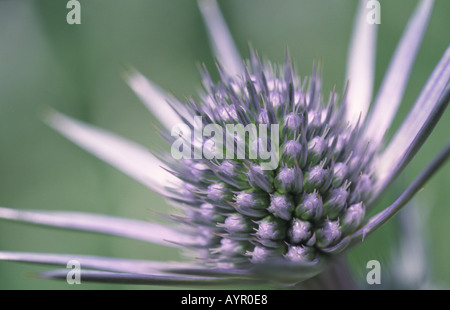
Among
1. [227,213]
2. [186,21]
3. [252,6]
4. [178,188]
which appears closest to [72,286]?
[178,188]

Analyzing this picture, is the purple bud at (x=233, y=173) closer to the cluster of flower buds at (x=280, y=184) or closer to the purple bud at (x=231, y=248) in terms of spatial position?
the cluster of flower buds at (x=280, y=184)

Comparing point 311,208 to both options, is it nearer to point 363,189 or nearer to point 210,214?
point 363,189

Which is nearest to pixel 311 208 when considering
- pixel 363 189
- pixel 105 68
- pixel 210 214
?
pixel 363 189

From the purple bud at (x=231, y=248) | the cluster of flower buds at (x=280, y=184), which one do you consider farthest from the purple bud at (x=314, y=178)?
the purple bud at (x=231, y=248)

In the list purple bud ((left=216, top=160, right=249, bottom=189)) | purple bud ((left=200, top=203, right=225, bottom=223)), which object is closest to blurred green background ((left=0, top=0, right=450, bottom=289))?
purple bud ((left=200, top=203, right=225, bottom=223))

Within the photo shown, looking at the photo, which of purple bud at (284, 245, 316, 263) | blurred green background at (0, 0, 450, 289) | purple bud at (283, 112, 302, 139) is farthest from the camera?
blurred green background at (0, 0, 450, 289)

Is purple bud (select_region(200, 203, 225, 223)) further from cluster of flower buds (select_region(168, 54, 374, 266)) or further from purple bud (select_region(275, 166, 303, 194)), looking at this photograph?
purple bud (select_region(275, 166, 303, 194))
